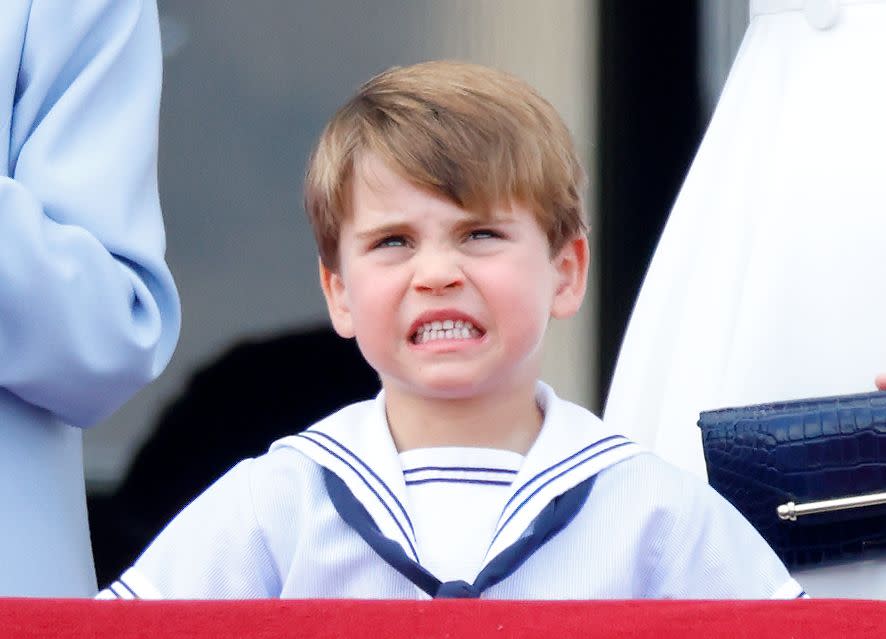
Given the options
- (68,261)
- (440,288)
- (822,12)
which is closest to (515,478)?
(440,288)

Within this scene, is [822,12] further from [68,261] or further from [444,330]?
[68,261]

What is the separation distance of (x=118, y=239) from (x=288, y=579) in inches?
13.8

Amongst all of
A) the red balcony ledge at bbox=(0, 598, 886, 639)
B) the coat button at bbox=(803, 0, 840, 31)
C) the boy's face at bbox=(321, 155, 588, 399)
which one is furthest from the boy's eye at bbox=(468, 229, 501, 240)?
the coat button at bbox=(803, 0, 840, 31)

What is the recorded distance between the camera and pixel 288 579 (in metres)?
1.25

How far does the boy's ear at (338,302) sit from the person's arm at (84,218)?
0.15m

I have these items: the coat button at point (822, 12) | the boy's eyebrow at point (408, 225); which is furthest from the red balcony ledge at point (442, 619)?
the coat button at point (822, 12)

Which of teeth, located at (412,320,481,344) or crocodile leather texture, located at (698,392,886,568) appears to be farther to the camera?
crocodile leather texture, located at (698,392,886,568)

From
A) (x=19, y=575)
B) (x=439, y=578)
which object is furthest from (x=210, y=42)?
(x=439, y=578)

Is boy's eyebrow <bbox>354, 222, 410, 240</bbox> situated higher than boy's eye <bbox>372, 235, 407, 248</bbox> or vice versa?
boy's eyebrow <bbox>354, 222, 410, 240</bbox>

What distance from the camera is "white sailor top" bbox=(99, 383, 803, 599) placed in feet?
4.03

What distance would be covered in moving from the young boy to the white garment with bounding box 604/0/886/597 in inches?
17.7

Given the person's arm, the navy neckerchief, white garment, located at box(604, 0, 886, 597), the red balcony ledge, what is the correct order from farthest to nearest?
white garment, located at box(604, 0, 886, 597) < the person's arm < the navy neckerchief < the red balcony ledge

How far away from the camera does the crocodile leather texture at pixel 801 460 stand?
4.59 ft

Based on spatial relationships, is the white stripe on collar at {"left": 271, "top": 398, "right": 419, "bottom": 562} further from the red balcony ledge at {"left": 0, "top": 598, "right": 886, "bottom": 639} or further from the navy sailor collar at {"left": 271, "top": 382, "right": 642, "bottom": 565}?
the red balcony ledge at {"left": 0, "top": 598, "right": 886, "bottom": 639}
